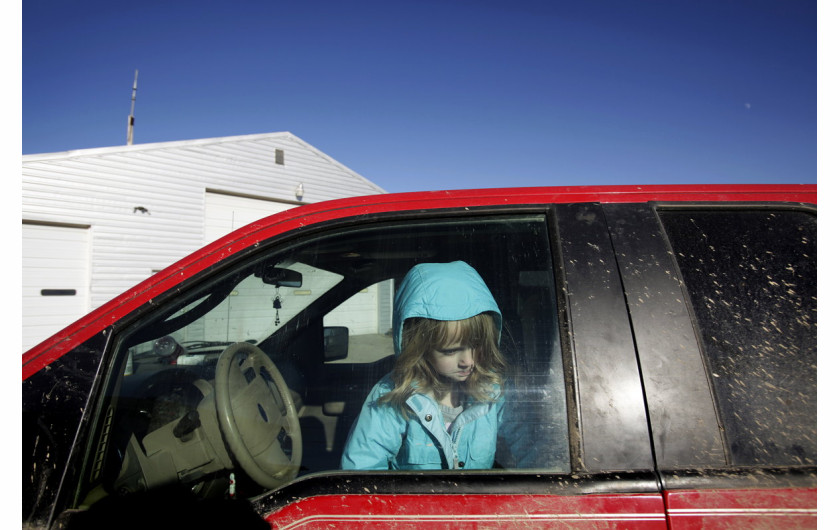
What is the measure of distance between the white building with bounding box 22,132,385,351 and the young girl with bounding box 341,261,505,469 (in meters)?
10.4

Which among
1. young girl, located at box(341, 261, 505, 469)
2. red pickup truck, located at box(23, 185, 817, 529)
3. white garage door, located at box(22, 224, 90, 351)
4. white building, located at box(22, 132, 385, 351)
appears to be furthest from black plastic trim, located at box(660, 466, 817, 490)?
white garage door, located at box(22, 224, 90, 351)

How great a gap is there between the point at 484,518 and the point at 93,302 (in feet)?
37.1

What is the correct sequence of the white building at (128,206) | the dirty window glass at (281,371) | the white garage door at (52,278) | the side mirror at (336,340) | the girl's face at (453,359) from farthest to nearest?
the white building at (128,206) < the white garage door at (52,278) < the side mirror at (336,340) < the girl's face at (453,359) < the dirty window glass at (281,371)

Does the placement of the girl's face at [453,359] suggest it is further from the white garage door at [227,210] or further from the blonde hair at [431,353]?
the white garage door at [227,210]

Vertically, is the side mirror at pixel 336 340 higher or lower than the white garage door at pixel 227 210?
lower

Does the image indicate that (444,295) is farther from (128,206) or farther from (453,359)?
(128,206)

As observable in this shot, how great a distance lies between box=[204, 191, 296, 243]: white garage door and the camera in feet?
38.3

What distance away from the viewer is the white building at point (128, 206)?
364 inches

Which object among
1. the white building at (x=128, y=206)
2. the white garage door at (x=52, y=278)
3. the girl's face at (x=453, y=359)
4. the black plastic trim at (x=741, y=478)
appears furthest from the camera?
the white building at (x=128, y=206)

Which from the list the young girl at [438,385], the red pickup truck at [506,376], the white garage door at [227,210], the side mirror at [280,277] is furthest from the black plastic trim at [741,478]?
the white garage door at [227,210]

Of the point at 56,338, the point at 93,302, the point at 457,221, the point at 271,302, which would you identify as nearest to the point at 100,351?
the point at 56,338

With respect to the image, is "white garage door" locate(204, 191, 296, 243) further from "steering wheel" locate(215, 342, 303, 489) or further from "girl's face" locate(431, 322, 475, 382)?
"girl's face" locate(431, 322, 475, 382)

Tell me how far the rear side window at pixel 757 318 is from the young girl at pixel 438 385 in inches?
20.9

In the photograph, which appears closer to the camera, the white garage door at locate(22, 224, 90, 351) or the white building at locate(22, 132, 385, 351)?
the white garage door at locate(22, 224, 90, 351)
